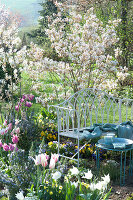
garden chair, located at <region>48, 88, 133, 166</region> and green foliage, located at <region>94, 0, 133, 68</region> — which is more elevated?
green foliage, located at <region>94, 0, 133, 68</region>

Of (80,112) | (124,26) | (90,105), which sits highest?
(124,26)

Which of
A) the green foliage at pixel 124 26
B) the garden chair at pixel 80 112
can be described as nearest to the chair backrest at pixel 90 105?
the garden chair at pixel 80 112

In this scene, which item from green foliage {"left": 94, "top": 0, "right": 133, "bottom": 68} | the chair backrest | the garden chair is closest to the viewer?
the garden chair

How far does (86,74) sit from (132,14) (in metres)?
4.93

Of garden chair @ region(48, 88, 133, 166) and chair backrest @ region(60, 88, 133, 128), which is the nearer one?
garden chair @ region(48, 88, 133, 166)

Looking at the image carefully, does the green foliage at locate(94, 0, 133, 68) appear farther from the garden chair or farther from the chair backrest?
the garden chair

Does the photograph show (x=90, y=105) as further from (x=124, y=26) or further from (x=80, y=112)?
(x=124, y=26)

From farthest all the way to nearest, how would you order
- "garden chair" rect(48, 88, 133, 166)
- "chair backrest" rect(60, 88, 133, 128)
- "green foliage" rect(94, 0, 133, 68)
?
"green foliage" rect(94, 0, 133, 68)
"chair backrest" rect(60, 88, 133, 128)
"garden chair" rect(48, 88, 133, 166)

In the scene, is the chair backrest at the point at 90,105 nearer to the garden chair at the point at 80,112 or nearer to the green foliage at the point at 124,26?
the garden chair at the point at 80,112

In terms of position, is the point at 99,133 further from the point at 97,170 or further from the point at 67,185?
the point at 67,185

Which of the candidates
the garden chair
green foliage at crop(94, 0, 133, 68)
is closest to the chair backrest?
the garden chair

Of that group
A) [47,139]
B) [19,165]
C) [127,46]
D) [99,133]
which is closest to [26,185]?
[19,165]

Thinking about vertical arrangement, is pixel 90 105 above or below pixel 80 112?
above

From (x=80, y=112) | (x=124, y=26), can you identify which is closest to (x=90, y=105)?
(x=80, y=112)
